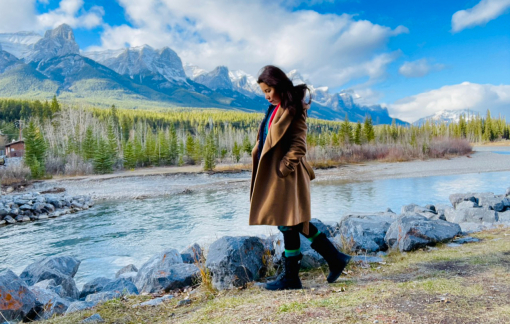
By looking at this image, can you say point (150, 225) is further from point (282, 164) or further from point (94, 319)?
point (282, 164)

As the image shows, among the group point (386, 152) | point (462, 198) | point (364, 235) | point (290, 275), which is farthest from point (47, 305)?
point (386, 152)

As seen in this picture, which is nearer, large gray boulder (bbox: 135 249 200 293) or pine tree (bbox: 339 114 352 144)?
large gray boulder (bbox: 135 249 200 293)

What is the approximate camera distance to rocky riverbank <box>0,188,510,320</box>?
366 cm

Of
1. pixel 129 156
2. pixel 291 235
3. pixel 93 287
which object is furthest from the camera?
pixel 129 156

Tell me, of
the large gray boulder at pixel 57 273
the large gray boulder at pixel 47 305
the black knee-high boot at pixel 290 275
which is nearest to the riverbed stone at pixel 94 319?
the large gray boulder at pixel 47 305

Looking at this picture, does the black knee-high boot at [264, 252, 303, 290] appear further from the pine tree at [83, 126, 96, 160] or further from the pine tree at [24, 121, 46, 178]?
the pine tree at [83, 126, 96, 160]

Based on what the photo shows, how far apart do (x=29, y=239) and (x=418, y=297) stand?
1299 cm

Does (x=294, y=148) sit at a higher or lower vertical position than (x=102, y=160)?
lower

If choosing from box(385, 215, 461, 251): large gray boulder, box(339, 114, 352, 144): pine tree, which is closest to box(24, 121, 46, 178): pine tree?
box(385, 215, 461, 251): large gray boulder

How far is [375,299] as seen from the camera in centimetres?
266

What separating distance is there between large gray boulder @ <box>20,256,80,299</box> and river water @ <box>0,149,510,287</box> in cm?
53

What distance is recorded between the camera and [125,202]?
2027 centimetres

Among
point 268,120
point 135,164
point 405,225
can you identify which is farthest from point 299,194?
point 135,164

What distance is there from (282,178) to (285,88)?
80 centimetres
